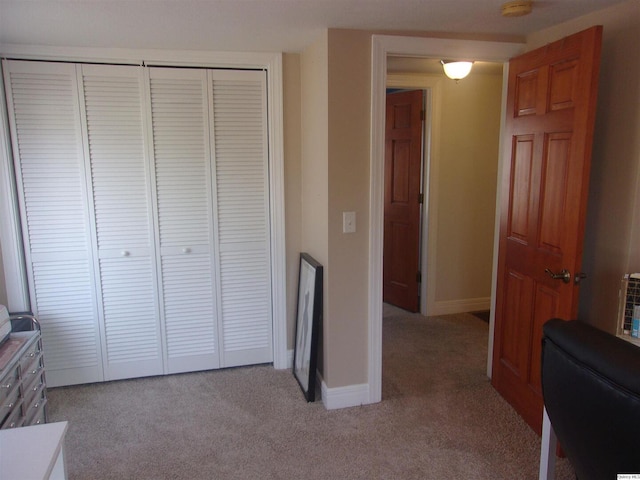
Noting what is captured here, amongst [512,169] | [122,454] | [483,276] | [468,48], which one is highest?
[468,48]

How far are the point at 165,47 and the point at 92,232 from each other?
49.3 inches

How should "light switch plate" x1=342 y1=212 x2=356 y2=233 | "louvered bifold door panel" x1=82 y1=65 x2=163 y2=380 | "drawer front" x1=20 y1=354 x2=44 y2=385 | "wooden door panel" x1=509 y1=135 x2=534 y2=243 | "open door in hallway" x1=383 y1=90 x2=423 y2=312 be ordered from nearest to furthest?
"drawer front" x1=20 y1=354 x2=44 y2=385, "wooden door panel" x1=509 y1=135 x2=534 y2=243, "light switch plate" x1=342 y1=212 x2=356 y2=233, "louvered bifold door panel" x1=82 y1=65 x2=163 y2=380, "open door in hallway" x1=383 y1=90 x2=423 y2=312

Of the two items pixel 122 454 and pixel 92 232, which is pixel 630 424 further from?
pixel 92 232

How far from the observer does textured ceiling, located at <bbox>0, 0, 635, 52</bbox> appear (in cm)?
211

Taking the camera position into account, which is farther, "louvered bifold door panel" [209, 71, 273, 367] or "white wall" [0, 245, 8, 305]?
"louvered bifold door panel" [209, 71, 273, 367]

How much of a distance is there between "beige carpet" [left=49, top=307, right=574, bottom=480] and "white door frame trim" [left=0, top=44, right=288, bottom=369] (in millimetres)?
620

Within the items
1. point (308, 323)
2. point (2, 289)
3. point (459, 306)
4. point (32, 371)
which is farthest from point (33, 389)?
point (459, 306)

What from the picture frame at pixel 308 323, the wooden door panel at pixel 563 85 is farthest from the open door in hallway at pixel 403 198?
the wooden door panel at pixel 563 85

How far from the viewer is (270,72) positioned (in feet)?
10.3

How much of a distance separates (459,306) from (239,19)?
131 inches

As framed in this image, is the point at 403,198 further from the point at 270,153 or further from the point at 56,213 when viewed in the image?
the point at 56,213

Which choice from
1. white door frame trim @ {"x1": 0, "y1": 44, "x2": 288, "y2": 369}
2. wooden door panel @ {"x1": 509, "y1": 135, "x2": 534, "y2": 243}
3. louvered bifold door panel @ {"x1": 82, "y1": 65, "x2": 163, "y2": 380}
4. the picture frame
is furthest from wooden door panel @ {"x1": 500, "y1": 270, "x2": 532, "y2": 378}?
louvered bifold door panel @ {"x1": 82, "y1": 65, "x2": 163, "y2": 380}

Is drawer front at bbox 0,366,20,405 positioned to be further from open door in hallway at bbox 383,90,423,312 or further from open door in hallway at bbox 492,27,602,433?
open door in hallway at bbox 383,90,423,312

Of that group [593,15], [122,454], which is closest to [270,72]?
[593,15]
